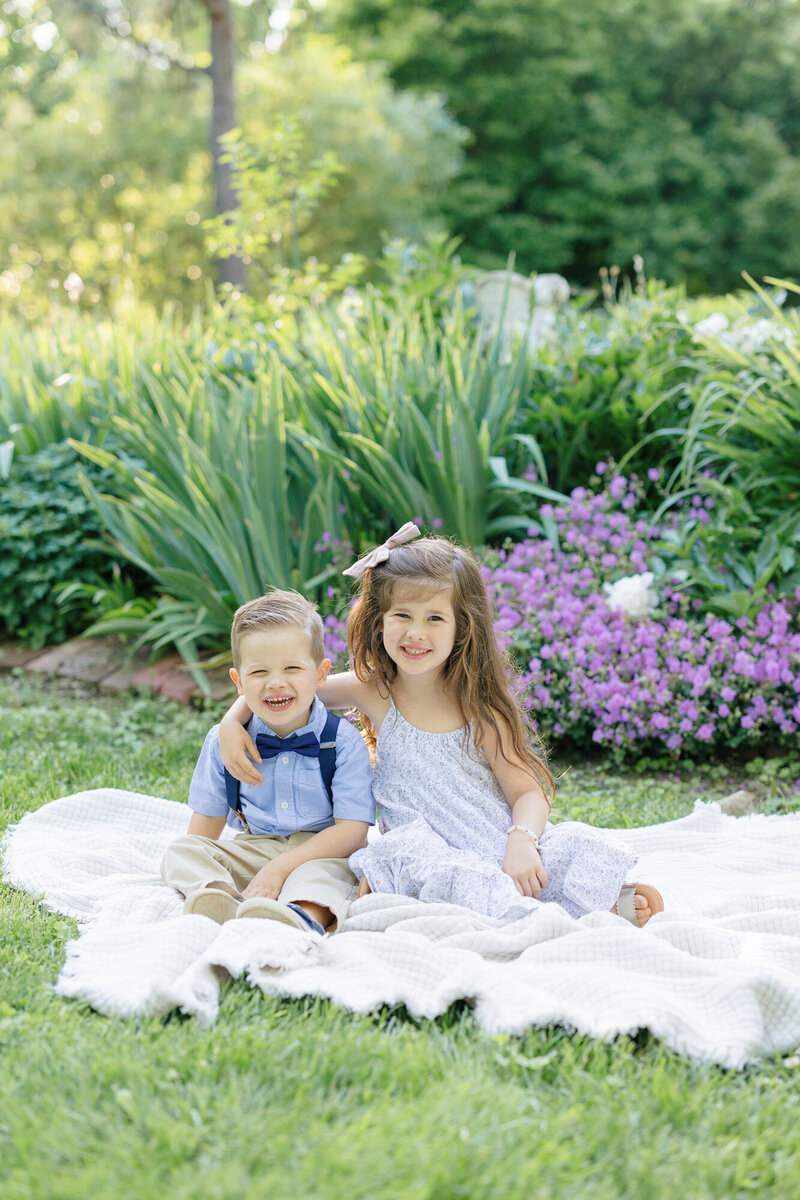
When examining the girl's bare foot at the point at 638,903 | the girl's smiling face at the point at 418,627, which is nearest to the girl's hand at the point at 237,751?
the girl's smiling face at the point at 418,627

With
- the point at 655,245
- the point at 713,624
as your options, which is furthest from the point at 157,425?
the point at 655,245

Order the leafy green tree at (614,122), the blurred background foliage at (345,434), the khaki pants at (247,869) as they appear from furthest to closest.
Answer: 1. the leafy green tree at (614,122)
2. the blurred background foliage at (345,434)
3. the khaki pants at (247,869)

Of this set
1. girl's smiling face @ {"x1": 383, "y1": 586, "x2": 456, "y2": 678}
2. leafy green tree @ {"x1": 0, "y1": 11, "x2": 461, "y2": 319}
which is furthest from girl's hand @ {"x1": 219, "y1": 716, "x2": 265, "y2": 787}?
leafy green tree @ {"x1": 0, "y1": 11, "x2": 461, "y2": 319}

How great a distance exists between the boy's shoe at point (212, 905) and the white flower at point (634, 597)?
6.99ft

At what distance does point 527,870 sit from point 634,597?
5.76 ft

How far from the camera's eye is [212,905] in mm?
2322

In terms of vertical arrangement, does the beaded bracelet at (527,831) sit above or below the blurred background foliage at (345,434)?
below

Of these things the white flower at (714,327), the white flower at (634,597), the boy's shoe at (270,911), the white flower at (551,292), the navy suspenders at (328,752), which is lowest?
the boy's shoe at (270,911)

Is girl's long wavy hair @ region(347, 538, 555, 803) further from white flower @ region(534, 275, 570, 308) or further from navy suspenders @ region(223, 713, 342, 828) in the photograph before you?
white flower @ region(534, 275, 570, 308)

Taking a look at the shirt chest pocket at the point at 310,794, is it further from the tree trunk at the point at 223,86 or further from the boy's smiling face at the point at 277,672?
the tree trunk at the point at 223,86

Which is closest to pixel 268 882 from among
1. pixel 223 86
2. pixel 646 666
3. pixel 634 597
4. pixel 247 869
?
pixel 247 869

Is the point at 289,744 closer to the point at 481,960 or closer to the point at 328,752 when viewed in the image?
the point at 328,752

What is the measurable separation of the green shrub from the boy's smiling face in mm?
2761

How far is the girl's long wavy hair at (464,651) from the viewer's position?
103 inches
